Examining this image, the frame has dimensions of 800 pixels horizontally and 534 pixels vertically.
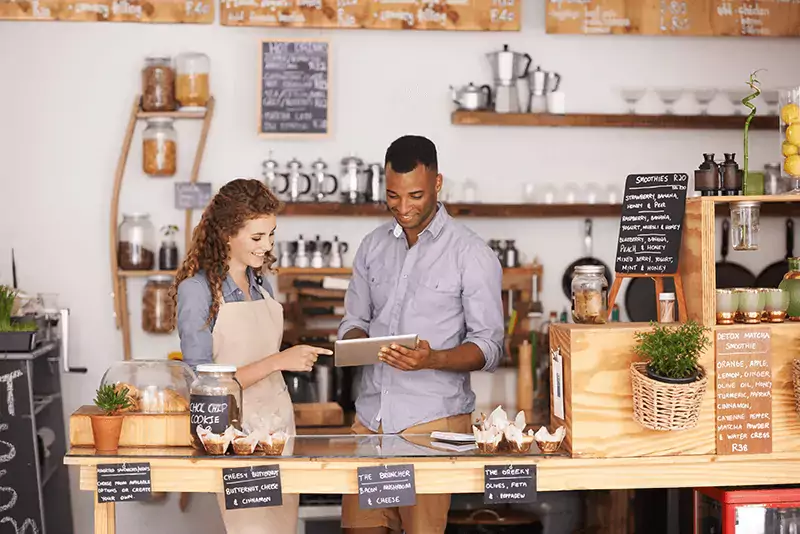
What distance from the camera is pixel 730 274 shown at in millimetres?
5266

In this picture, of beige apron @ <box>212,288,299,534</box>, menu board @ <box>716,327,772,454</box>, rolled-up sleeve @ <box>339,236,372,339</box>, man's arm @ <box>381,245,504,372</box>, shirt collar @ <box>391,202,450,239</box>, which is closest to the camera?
menu board @ <box>716,327,772,454</box>

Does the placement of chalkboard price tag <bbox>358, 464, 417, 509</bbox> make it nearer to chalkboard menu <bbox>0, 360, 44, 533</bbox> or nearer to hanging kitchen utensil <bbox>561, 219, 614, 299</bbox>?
chalkboard menu <bbox>0, 360, 44, 533</bbox>

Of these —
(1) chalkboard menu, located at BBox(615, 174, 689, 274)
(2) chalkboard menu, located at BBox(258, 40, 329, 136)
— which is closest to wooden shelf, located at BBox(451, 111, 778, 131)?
(2) chalkboard menu, located at BBox(258, 40, 329, 136)

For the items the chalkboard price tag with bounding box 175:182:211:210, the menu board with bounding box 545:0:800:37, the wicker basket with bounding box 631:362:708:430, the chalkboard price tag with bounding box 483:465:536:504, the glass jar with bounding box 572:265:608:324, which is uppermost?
the menu board with bounding box 545:0:800:37

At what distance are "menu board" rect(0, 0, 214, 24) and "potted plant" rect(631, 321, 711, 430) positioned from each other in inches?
131

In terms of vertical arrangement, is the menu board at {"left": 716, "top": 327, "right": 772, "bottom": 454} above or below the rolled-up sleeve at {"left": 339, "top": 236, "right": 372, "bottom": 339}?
below

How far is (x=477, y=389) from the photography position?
529 cm

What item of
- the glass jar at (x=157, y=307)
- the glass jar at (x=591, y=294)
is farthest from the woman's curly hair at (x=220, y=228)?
the glass jar at (x=157, y=307)

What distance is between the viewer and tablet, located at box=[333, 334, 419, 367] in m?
2.81

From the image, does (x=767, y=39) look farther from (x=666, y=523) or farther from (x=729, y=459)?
(x=729, y=459)

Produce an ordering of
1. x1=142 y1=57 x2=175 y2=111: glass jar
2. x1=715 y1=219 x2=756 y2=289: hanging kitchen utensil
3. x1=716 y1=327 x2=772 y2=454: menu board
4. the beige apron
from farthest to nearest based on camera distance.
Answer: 1. x1=715 y1=219 x2=756 y2=289: hanging kitchen utensil
2. x1=142 y1=57 x2=175 y2=111: glass jar
3. the beige apron
4. x1=716 y1=327 x2=772 y2=454: menu board

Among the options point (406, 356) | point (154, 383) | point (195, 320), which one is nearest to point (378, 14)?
point (195, 320)

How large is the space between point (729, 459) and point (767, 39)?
11.0ft

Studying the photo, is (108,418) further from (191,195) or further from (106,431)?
(191,195)
